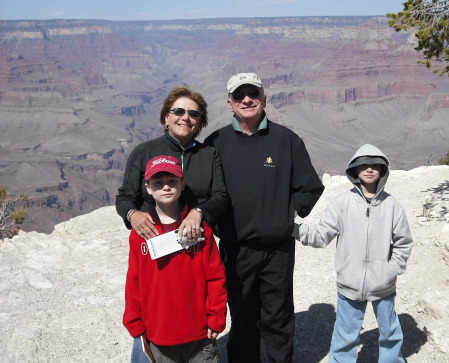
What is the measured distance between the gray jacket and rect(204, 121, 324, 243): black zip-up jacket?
11.6 inches

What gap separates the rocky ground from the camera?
4664mm

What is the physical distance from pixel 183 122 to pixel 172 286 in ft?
3.91

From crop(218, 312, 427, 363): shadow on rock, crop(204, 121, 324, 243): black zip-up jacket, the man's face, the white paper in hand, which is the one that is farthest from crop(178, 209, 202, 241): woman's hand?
crop(218, 312, 427, 363): shadow on rock

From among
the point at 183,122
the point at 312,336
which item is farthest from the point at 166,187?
the point at 312,336

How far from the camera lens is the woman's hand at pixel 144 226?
3023 millimetres

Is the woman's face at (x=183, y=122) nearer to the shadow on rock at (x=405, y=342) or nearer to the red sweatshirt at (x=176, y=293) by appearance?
the red sweatshirt at (x=176, y=293)

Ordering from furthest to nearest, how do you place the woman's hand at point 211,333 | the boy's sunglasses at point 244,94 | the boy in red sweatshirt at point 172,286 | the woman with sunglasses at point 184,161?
the boy's sunglasses at point 244,94, the woman with sunglasses at point 184,161, the woman's hand at point 211,333, the boy in red sweatshirt at point 172,286

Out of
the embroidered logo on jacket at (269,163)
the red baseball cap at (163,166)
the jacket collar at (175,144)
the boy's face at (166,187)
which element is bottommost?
the boy's face at (166,187)

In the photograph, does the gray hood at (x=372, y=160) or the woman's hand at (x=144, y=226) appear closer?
the woman's hand at (x=144, y=226)

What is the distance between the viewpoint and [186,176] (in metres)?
3.37

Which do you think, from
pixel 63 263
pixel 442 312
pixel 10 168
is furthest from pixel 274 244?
pixel 10 168

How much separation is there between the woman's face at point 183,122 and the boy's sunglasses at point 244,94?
309 millimetres

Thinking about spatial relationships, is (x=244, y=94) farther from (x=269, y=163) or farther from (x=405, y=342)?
(x=405, y=342)

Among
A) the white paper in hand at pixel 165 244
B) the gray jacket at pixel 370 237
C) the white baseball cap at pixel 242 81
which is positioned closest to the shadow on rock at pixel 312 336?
the gray jacket at pixel 370 237
